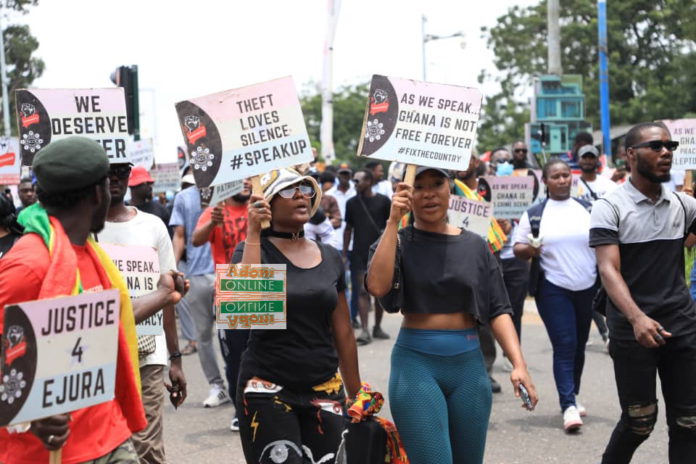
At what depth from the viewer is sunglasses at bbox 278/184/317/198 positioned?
193 inches

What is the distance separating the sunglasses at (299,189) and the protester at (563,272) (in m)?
3.34

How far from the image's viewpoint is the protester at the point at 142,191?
27.6ft

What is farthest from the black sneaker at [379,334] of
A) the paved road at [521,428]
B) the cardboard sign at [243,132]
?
the cardboard sign at [243,132]

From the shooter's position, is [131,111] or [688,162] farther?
[131,111]

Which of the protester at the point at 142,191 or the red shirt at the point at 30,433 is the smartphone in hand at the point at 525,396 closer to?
the red shirt at the point at 30,433

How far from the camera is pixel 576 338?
7770 mm

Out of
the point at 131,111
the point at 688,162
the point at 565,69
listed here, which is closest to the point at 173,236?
the point at 131,111

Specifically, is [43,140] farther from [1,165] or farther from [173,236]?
[1,165]

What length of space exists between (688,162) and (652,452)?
8.24 ft

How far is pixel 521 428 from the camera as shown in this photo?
7.81 meters

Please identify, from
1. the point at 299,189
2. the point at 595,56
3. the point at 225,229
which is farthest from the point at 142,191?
the point at 595,56

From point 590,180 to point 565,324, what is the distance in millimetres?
3063

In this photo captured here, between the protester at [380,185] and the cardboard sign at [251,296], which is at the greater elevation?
the protester at [380,185]

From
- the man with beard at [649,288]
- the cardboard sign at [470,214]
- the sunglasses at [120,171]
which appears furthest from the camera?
the cardboard sign at [470,214]
